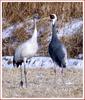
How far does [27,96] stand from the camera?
3412mm

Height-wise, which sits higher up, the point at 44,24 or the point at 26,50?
the point at 44,24

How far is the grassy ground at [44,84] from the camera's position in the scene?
3420 millimetres

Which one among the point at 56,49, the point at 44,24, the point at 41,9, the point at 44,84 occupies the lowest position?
the point at 44,84

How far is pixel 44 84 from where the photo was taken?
11.4 ft

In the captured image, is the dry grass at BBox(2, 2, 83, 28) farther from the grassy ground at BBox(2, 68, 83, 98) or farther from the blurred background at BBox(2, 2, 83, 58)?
the grassy ground at BBox(2, 68, 83, 98)

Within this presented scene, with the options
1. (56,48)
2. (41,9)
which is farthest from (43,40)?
(41,9)

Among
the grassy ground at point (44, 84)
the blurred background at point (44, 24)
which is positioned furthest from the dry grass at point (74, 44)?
Result: the grassy ground at point (44, 84)

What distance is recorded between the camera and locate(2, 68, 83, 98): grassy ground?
3420mm

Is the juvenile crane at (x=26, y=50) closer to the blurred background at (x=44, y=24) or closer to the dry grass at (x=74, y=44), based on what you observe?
the blurred background at (x=44, y=24)

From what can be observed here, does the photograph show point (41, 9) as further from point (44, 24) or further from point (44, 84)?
point (44, 84)

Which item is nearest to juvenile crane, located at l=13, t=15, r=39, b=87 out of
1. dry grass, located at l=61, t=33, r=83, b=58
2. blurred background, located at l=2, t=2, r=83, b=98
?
blurred background, located at l=2, t=2, r=83, b=98

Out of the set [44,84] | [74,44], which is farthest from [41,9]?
[44,84]

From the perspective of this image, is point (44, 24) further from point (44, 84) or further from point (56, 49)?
point (44, 84)

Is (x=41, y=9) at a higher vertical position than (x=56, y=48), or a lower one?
higher
